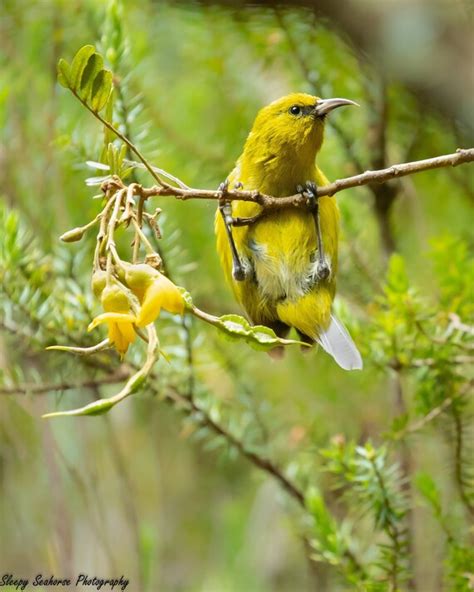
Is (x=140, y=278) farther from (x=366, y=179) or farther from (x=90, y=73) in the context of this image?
(x=366, y=179)

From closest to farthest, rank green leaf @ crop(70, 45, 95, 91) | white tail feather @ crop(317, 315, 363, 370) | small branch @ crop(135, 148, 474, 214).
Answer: green leaf @ crop(70, 45, 95, 91), small branch @ crop(135, 148, 474, 214), white tail feather @ crop(317, 315, 363, 370)

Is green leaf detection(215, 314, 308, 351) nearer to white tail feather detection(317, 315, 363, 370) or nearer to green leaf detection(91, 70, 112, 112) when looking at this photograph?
green leaf detection(91, 70, 112, 112)

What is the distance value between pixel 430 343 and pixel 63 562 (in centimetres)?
97

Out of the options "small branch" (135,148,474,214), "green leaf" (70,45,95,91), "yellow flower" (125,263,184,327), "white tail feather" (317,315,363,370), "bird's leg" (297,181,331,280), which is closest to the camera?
"yellow flower" (125,263,184,327)

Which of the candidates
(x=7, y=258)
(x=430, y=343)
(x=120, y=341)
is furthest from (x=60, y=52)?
(x=120, y=341)

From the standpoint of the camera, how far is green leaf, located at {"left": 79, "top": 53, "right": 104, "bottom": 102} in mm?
1022

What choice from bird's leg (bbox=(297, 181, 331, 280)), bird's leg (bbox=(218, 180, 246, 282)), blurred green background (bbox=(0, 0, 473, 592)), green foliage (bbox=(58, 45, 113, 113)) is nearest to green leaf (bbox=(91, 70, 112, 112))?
green foliage (bbox=(58, 45, 113, 113))

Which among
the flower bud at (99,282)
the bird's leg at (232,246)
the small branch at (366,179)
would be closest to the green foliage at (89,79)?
the small branch at (366,179)

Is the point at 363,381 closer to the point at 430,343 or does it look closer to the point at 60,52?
the point at 430,343

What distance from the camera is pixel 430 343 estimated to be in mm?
1757

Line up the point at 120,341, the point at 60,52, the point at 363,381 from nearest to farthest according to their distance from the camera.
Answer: the point at 120,341, the point at 363,381, the point at 60,52

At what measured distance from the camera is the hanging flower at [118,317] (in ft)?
2.85

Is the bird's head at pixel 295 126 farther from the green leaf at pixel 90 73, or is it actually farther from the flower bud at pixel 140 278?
the flower bud at pixel 140 278

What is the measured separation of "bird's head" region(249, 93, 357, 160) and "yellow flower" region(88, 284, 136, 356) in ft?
3.78
